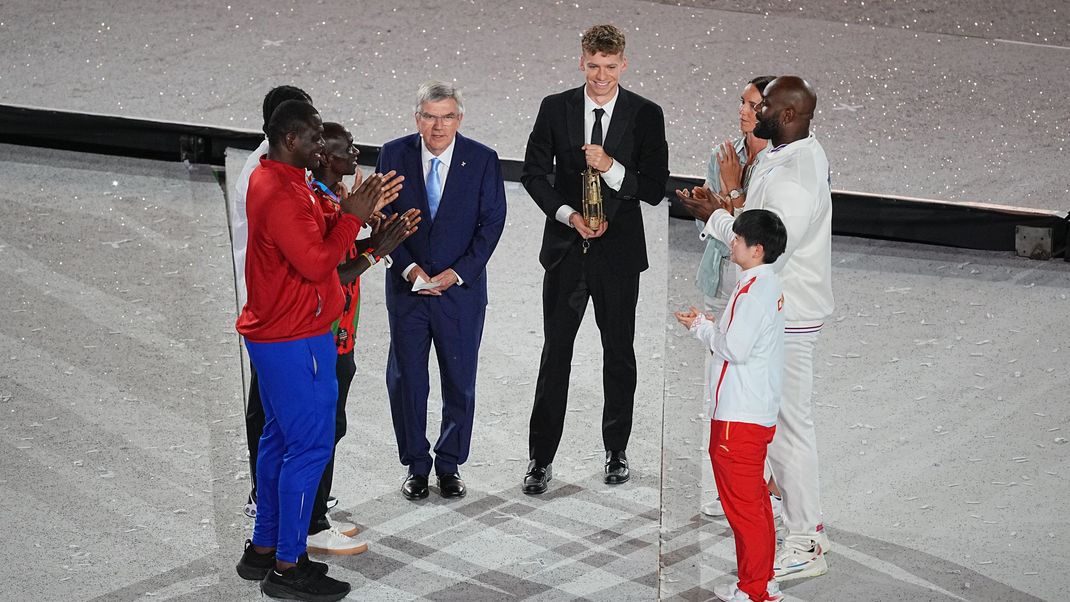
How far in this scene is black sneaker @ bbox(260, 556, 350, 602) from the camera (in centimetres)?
326

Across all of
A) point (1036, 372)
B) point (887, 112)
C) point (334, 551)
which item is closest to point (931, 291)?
point (1036, 372)

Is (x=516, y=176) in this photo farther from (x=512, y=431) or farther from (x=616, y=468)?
(x=616, y=468)

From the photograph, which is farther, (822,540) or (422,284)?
(422,284)

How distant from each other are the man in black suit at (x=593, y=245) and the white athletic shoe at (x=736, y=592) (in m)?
0.68

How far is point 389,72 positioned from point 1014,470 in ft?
14.2

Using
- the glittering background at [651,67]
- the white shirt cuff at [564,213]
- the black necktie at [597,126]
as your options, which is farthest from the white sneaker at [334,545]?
the glittering background at [651,67]

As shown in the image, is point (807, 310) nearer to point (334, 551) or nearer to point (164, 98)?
point (334, 551)

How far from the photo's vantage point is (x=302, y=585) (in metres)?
3.26

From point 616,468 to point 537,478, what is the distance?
26 cm

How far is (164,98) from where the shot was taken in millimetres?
6590

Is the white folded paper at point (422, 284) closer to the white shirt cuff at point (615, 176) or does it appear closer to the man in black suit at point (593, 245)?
the man in black suit at point (593, 245)

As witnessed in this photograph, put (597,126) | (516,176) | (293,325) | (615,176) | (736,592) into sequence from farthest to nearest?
(516,176) < (597,126) < (615,176) < (736,592) < (293,325)

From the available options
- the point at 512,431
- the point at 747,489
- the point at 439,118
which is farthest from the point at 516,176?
the point at 747,489

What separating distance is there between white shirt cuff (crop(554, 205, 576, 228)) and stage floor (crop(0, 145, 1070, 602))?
2.64 ft
